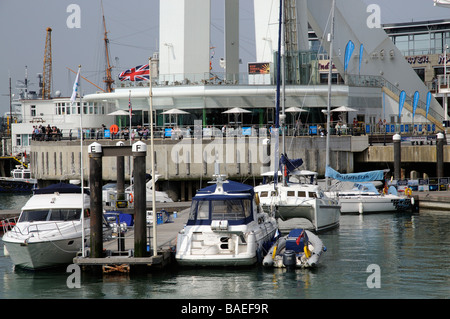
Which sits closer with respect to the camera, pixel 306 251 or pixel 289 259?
pixel 289 259

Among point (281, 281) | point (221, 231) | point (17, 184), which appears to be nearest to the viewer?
point (281, 281)

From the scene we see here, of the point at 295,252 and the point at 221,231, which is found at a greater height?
the point at 221,231

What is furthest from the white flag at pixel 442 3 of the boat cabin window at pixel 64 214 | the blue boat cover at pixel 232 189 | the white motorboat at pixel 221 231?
the boat cabin window at pixel 64 214

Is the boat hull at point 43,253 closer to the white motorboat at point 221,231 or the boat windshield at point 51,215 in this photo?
the boat windshield at point 51,215

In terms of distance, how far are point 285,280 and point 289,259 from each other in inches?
63.2

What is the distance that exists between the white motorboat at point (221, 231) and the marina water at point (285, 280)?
0.63 m

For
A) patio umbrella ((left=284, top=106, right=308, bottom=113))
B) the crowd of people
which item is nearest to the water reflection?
patio umbrella ((left=284, top=106, right=308, bottom=113))

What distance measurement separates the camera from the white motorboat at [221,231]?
1059 inches

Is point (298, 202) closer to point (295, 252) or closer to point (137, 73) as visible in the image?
point (295, 252)

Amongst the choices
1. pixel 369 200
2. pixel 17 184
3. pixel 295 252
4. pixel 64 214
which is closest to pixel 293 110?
pixel 369 200

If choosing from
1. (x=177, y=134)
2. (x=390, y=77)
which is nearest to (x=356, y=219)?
(x=177, y=134)

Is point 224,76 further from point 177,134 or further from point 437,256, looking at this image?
point 437,256

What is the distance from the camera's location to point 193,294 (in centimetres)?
2378

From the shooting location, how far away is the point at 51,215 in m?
29.2
